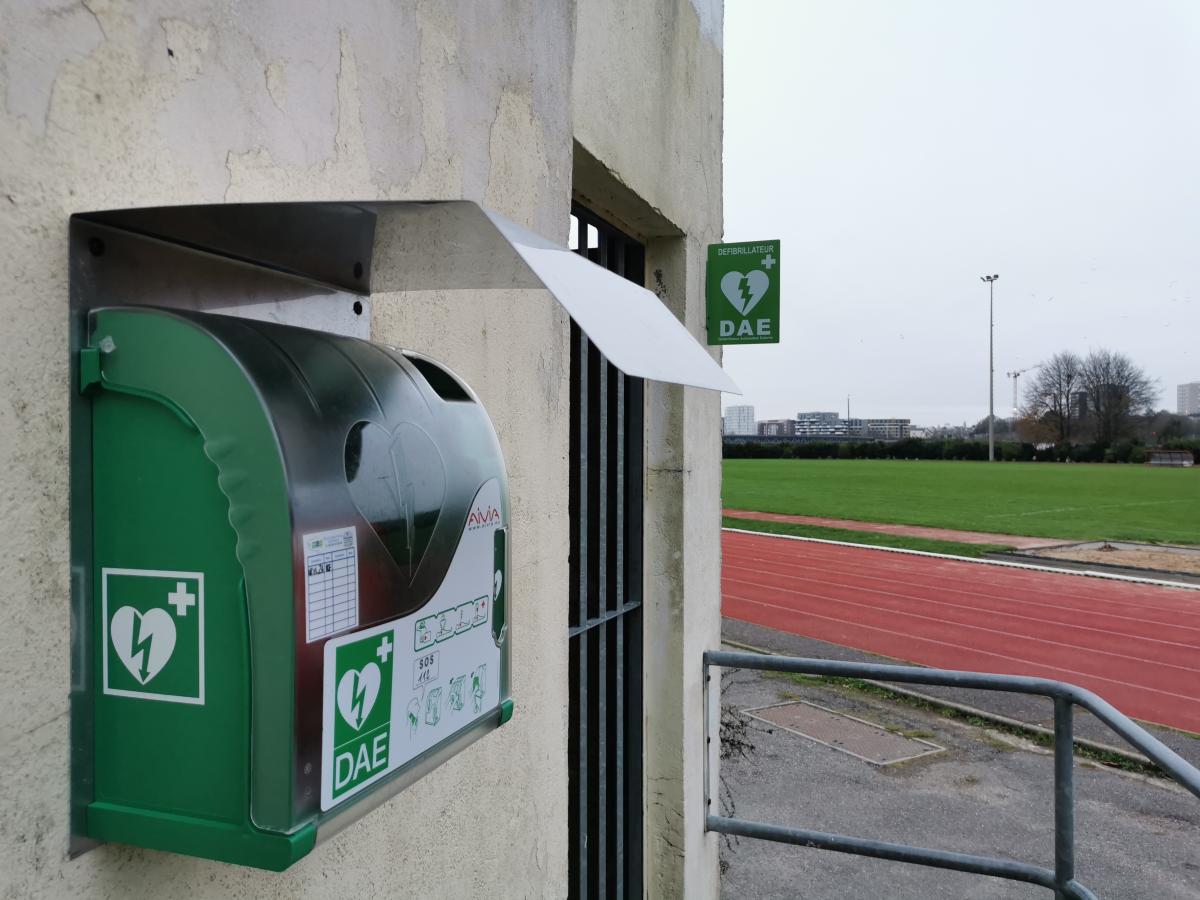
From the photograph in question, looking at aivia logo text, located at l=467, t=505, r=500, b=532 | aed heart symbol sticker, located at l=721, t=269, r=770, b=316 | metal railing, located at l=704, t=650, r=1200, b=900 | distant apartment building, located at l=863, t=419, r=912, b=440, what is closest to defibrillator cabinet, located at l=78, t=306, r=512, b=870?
aivia logo text, located at l=467, t=505, r=500, b=532

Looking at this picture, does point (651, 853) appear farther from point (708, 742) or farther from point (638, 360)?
point (638, 360)

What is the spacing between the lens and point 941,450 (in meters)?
73.3

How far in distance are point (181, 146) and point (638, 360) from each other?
2.14 ft

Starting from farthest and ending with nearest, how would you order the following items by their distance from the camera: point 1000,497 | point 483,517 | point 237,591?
point 1000,497 < point 483,517 < point 237,591

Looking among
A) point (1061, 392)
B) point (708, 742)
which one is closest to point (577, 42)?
point (708, 742)

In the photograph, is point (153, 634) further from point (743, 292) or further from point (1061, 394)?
point (1061, 394)

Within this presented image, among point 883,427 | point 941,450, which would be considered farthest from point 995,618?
point 883,427

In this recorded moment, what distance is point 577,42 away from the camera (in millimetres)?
2684

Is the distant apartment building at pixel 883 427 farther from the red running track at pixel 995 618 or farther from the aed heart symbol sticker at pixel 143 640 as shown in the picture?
the aed heart symbol sticker at pixel 143 640

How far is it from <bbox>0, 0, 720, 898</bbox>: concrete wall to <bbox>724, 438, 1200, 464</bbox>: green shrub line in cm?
7106

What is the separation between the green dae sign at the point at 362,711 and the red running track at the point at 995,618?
34.7ft

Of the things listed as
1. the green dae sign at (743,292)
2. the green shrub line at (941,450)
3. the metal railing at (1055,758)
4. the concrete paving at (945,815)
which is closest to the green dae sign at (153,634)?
the metal railing at (1055,758)

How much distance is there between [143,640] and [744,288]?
3.55 m

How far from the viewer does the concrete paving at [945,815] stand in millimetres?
5363
